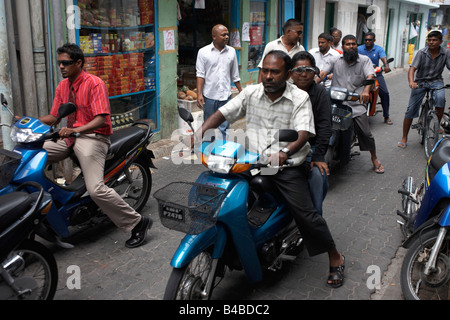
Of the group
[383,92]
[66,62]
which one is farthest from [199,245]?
[383,92]

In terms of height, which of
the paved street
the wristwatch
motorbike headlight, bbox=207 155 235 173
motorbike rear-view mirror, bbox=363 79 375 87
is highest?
motorbike rear-view mirror, bbox=363 79 375 87

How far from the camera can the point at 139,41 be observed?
7.54 meters

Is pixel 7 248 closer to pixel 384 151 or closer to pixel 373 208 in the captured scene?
pixel 373 208

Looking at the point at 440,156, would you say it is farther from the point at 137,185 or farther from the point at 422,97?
the point at 422,97

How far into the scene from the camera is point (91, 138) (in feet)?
14.1

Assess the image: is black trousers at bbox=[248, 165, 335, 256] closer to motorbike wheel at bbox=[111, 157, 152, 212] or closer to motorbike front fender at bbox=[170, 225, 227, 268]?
motorbike front fender at bbox=[170, 225, 227, 268]

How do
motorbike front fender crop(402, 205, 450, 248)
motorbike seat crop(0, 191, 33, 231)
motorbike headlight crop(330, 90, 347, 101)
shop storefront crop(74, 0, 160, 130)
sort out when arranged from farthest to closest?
shop storefront crop(74, 0, 160, 130) → motorbike headlight crop(330, 90, 347, 101) → motorbike front fender crop(402, 205, 450, 248) → motorbike seat crop(0, 191, 33, 231)

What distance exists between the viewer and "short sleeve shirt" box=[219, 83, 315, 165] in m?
3.51

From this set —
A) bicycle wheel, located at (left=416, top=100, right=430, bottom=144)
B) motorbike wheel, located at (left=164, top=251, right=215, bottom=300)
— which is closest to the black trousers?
motorbike wheel, located at (left=164, top=251, right=215, bottom=300)

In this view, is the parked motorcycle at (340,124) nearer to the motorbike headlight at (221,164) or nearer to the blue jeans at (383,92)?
the motorbike headlight at (221,164)

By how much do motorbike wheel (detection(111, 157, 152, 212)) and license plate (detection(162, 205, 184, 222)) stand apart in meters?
2.24

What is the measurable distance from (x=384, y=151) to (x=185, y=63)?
205 inches

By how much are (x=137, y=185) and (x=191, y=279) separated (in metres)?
2.38

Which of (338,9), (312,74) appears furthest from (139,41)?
(338,9)
